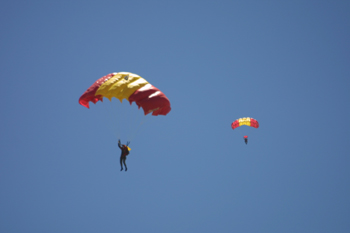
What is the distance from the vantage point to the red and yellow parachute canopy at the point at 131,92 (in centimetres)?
2791

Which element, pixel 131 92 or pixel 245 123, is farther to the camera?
pixel 245 123

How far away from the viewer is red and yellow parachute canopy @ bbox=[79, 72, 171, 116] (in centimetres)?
2791

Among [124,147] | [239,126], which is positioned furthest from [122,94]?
[239,126]

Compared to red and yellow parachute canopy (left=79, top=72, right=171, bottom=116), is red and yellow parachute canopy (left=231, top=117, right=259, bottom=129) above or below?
above

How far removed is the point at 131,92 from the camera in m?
28.0

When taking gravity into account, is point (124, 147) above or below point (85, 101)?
below

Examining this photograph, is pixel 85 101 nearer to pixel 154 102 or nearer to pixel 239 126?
pixel 154 102

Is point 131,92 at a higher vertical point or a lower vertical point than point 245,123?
lower

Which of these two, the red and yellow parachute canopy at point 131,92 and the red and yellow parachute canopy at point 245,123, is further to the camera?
the red and yellow parachute canopy at point 245,123

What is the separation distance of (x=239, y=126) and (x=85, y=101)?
953 inches

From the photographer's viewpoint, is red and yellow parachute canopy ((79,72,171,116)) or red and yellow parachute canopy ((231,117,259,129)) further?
red and yellow parachute canopy ((231,117,259,129))

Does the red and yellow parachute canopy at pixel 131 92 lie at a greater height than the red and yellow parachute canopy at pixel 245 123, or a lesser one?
lesser

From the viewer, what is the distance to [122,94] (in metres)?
28.0

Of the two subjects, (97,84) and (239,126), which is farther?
(239,126)
